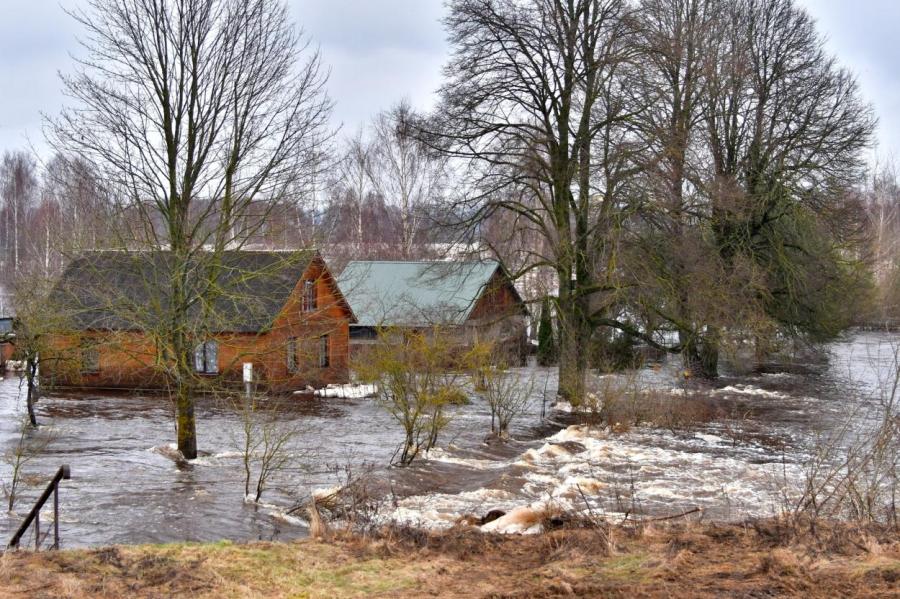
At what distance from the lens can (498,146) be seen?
Answer: 25000 millimetres

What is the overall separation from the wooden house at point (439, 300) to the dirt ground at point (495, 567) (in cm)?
1342

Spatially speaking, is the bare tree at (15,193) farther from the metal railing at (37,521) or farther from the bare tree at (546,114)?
the metal railing at (37,521)

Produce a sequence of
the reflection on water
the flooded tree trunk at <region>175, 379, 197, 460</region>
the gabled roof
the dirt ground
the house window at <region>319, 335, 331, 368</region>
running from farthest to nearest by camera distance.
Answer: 1. the gabled roof
2. the house window at <region>319, 335, 331, 368</region>
3. the flooded tree trunk at <region>175, 379, 197, 460</region>
4. the reflection on water
5. the dirt ground

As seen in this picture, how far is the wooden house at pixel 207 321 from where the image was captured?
15250 mm

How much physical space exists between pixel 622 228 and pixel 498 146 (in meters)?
4.34

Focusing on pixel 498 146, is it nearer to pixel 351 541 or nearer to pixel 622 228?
pixel 622 228

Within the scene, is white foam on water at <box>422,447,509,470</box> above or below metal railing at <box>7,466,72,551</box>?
below

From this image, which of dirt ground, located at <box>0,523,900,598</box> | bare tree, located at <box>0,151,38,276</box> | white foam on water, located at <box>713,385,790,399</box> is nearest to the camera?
dirt ground, located at <box>0,523,900,598</box>

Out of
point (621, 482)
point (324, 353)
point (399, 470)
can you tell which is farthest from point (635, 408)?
point (324, 353)

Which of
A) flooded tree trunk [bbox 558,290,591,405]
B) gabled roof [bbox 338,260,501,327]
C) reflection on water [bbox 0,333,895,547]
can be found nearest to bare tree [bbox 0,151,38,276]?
gabled roof [bbox 338,260,501,327]

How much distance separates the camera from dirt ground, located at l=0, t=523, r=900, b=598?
6.59 m

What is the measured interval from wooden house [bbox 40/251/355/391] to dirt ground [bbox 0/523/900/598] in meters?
6.88

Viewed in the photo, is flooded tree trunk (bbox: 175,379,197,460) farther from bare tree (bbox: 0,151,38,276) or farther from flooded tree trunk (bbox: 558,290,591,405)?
bare tree (bbox: 0,151,38,276)

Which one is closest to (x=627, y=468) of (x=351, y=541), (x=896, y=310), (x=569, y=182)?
(x=351, y=541)
